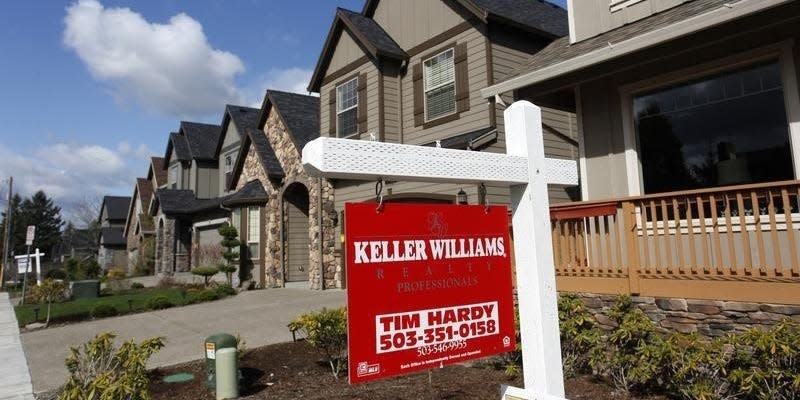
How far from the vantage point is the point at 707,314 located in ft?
16.8

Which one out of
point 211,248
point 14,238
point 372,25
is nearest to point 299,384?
point 372,25

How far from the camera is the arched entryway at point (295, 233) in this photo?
16625mm

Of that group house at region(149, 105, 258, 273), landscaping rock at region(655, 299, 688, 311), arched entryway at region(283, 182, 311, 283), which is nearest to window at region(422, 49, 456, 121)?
arched entryway at region(283, 182, 311, 283)

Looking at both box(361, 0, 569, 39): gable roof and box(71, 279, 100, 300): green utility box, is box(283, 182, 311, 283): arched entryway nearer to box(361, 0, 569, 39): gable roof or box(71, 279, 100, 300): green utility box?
box(361, 0, 569, 39): gable roof

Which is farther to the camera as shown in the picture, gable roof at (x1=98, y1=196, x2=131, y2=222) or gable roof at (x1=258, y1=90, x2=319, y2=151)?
gable roof at (x1=98, y1=196, x2=131, y2=222)

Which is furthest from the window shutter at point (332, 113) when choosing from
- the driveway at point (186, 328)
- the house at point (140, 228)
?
the house at point (140, 228)

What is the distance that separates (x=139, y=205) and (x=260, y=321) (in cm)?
2809

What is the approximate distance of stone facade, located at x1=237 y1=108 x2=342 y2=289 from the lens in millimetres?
14469

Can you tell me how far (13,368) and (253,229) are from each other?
1031 centimetres

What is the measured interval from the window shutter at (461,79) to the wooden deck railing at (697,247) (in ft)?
15.2

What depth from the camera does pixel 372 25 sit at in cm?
1396

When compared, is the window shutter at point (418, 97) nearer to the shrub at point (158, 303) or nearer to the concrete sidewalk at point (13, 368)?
the shrub at point (158, 303)

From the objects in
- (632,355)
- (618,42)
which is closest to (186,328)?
(632,355)

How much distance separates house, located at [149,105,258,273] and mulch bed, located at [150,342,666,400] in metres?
16.0
